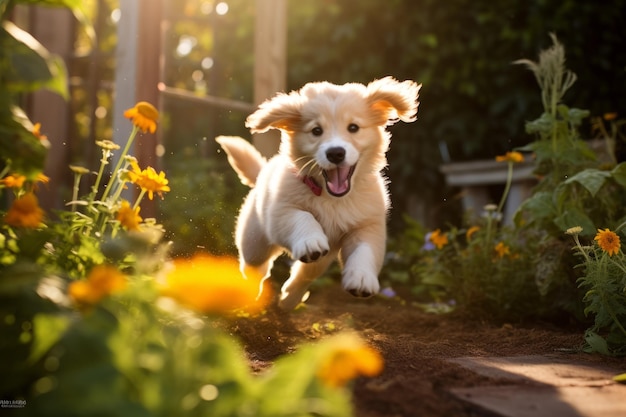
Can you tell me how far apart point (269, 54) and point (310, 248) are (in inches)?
Result: 106

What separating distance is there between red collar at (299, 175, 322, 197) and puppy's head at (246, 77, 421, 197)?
2 centimetres

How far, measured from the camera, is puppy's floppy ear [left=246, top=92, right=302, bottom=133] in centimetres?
357

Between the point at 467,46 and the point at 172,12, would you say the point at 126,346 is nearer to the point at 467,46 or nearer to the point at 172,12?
the point at 467,46

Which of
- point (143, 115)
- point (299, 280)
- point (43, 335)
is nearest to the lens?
point (43, 335)

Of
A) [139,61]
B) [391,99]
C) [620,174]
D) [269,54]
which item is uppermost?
[269,54]

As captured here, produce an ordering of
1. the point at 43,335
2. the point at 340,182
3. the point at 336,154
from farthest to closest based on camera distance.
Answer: the point at 340,182 → the point at 336,154 → the point at 43,335

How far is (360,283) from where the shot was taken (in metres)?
3.02

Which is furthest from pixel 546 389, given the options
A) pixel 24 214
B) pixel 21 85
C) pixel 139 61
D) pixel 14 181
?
pixel 139 61

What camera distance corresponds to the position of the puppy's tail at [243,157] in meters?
4.07

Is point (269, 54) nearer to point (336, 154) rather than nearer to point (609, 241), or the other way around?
point (336, 154)

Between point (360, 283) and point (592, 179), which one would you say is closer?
point (360, 283)

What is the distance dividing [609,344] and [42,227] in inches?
82.3

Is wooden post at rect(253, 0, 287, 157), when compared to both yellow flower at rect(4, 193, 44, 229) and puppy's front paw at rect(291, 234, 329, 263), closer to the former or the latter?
puppy's front paw at rect(291, 234, 329, 263)

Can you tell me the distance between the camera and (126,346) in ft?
4.60
